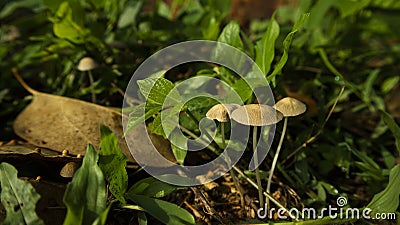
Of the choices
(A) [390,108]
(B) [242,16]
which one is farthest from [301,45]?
(B) [242,16]

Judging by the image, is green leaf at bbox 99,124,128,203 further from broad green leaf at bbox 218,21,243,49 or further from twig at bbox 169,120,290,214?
broad green leaf at bbox 218,21,243,49

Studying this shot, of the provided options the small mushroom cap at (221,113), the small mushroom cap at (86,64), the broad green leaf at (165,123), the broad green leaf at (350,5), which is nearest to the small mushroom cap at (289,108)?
the small mushroom cap at (221,113)

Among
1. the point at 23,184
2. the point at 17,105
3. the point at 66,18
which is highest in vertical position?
the point at 66,18

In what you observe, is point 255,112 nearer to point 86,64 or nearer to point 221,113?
point 221,113

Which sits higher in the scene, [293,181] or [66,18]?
[66,18]

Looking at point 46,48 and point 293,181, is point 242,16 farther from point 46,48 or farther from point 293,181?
point 293,181

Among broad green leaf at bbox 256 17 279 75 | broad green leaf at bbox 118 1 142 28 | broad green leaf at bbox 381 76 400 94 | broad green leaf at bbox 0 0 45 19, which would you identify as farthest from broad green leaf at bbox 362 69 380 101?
broad green leaf at bbox 0 0 45 19
